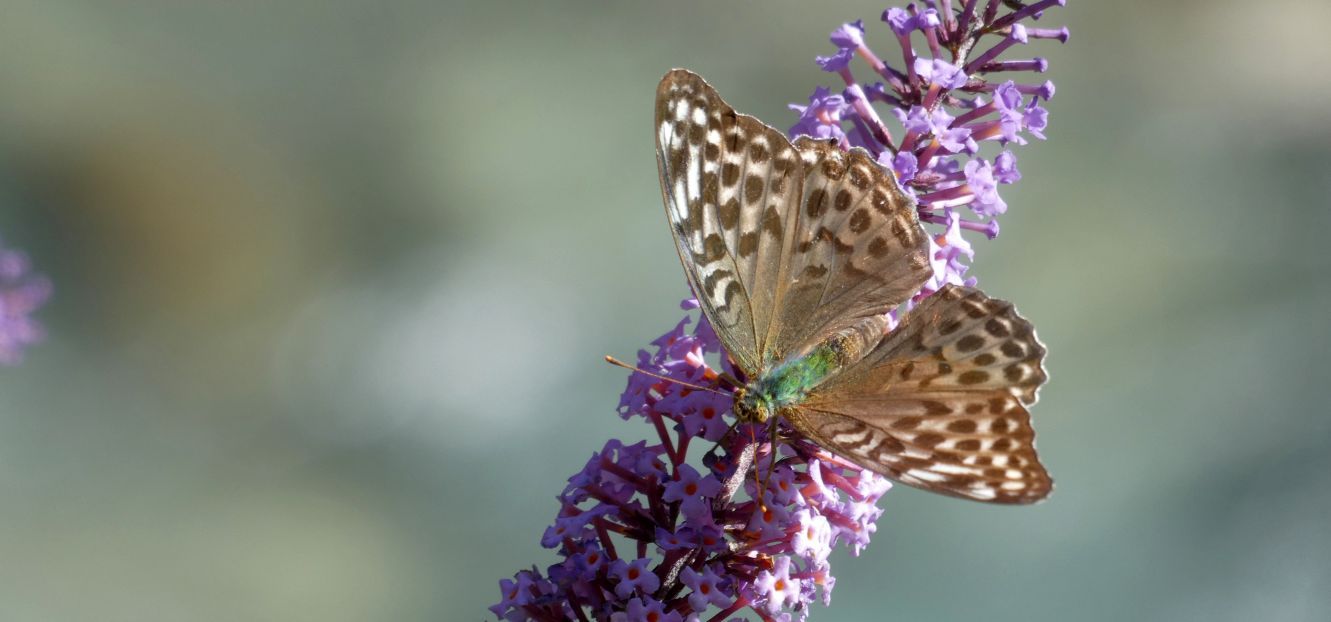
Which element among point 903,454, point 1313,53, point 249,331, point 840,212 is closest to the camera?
point 903,454

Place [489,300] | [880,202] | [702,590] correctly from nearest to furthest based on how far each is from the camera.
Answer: [702,590] → [880,202] → [489,300]

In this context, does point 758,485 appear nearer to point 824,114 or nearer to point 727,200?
point 727,200

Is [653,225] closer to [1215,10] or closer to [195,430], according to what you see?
[195,430]

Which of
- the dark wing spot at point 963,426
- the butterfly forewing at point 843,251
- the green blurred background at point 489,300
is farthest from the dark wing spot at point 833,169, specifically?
the green blurred background at point 489,300

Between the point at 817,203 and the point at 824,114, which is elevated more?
the point at 824,114

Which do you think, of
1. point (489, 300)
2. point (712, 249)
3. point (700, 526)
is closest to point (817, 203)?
point (712, 249)

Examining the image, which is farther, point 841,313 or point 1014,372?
point 841,313

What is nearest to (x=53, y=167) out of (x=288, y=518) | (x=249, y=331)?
(x=249, y=331)

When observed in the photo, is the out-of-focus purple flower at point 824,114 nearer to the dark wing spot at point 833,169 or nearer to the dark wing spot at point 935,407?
the dark wing spot at point 833,169
